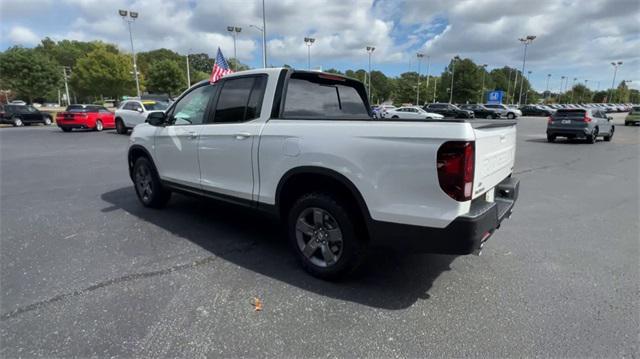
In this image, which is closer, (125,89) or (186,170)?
(186,170)

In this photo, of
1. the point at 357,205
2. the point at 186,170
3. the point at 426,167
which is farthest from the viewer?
the point at 186,170

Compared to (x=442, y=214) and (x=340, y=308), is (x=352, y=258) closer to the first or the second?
(x=340, y=308)

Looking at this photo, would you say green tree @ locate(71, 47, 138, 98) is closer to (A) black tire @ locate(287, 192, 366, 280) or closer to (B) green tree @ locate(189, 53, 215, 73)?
(A) black tire @ locate(287, 192, 366, 280)

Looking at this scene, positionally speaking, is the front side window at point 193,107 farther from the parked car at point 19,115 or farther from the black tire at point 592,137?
the parked car at point 19,115

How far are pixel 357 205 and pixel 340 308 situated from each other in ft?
2.75

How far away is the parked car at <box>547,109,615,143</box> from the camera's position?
1525cm

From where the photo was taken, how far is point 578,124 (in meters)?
15.3

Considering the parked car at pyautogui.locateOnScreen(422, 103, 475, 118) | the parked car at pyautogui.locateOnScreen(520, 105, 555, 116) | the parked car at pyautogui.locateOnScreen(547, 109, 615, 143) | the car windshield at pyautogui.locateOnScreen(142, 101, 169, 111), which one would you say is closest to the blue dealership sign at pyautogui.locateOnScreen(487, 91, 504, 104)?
the parked car at pyautogui.locateOnScreen(520, 105, 555, 116)

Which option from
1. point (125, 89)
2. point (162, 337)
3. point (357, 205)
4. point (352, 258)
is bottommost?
point (162, 337)

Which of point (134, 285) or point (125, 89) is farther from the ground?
point (125, 89)

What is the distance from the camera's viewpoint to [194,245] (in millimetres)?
4023

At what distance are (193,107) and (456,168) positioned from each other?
3391 millimetres

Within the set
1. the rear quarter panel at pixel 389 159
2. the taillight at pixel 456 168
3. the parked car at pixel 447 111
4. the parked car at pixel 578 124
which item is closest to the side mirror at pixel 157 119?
the rear quarter panel at pixel 389 159

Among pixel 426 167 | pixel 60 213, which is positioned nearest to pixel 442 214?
pixel 426 167
